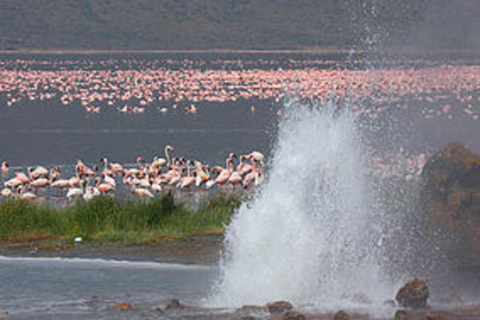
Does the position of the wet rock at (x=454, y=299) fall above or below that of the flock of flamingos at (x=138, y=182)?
below

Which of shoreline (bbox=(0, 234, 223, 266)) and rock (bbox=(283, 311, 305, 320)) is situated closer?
rock (bbox=(283, 311, 305, 320))

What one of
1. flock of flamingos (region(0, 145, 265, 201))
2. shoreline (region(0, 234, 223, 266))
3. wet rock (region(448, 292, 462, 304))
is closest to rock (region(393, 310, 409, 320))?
wet rock (region(448, 292, 462, 304))

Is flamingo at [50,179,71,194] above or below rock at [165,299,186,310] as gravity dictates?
above

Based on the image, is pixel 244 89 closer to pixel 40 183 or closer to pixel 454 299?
pixel 40 183

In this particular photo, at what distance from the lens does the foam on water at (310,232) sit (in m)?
16.9

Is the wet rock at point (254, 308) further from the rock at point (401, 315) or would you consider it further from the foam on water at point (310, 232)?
the rock at point (401, 315)

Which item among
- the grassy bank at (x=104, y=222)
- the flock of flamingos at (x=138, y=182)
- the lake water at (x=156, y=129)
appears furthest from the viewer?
the flock of flamingos at (x=138, y=182)

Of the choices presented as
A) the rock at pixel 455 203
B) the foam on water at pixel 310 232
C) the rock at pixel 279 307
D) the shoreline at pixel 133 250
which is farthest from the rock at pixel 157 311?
the rock at pixel 455 203

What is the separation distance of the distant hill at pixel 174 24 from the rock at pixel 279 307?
158 m

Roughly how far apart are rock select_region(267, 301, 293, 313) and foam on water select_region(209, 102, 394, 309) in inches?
19.9

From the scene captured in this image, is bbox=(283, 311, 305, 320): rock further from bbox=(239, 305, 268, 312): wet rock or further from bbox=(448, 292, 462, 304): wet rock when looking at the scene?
bbox=(448, 292, 462, 304): wet rock

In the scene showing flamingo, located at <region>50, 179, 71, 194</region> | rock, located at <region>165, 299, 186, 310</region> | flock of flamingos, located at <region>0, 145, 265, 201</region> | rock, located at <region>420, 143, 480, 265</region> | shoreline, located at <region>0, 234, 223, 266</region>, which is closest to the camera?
rock, located at <region>165, 299, 186, 310</region>

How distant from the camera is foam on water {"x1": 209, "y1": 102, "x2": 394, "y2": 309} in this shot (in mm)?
16922

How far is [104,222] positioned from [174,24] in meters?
160
